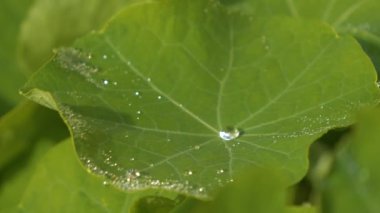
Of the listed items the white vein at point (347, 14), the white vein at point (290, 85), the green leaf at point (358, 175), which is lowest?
the green leaf at point (358, 175)

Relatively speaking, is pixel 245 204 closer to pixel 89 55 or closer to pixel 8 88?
pixel 89 55

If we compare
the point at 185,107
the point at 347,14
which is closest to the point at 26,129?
the point at 185,107

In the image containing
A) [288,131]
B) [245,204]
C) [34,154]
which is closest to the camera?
[245,204]

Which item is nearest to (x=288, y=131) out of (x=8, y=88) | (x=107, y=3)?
(x=107, y=3)

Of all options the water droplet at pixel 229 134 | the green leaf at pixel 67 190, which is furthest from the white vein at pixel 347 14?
the green leaf at pixel 67 190

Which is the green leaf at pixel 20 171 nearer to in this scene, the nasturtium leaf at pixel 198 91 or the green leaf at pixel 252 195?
Answer: the nasturtium leaf at pixel 198 91

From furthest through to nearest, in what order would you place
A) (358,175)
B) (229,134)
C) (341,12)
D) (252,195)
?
(341,12)
(229,134)
(358,175)
(252,195)

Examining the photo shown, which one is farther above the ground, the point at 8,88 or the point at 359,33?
the point at 359,33

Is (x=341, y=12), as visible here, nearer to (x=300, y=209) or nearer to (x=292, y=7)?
(x=292, y=7)
